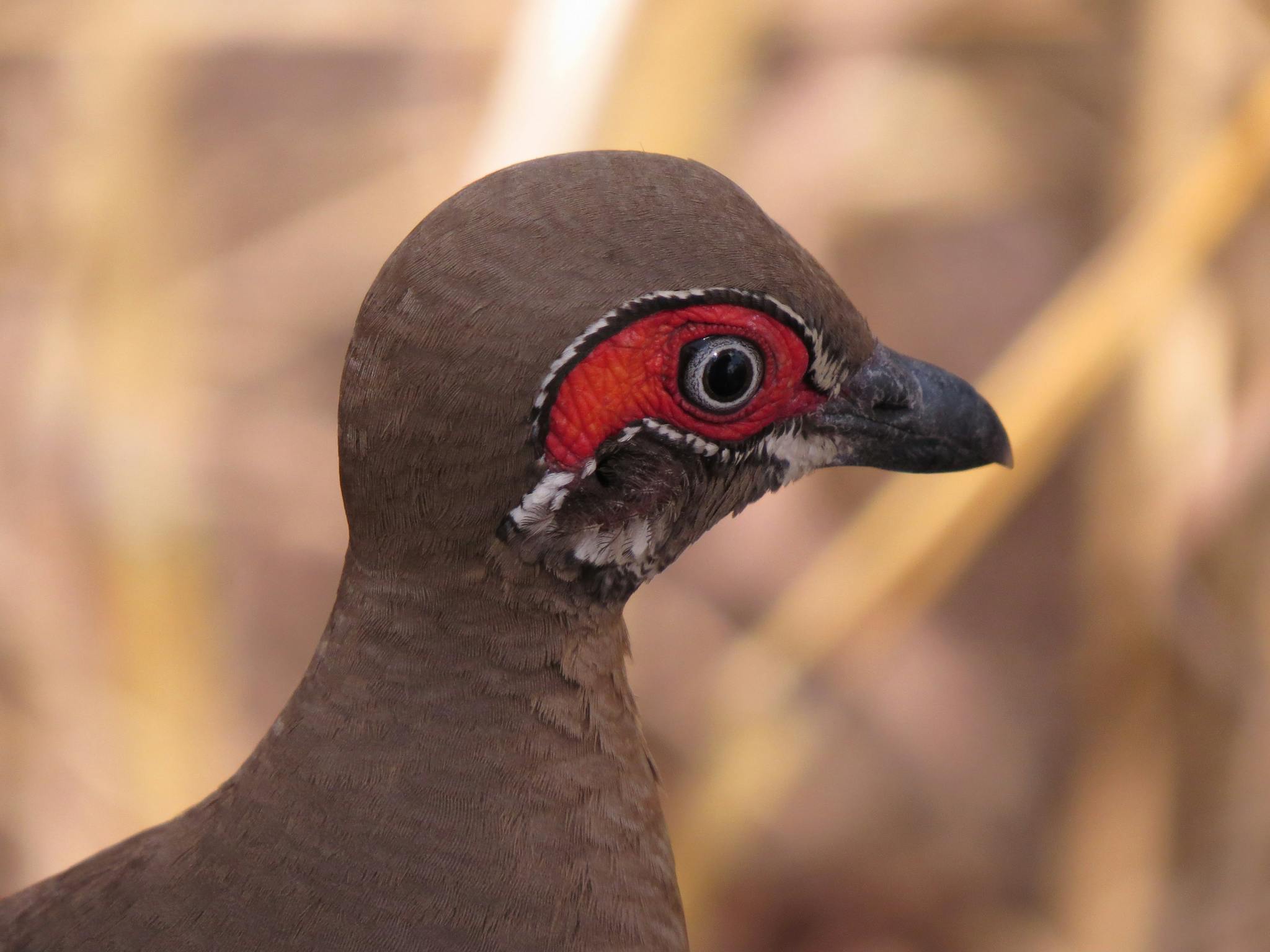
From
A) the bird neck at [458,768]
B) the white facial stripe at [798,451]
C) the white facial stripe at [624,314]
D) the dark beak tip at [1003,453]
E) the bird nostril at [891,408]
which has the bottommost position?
the bird neck at [458,768]

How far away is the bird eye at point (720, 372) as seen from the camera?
145 centimetres

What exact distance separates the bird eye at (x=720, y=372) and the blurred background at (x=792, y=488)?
5.75 ft

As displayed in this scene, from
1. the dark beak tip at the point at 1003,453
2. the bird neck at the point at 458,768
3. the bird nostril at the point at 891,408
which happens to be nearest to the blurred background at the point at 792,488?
the dark beak tip at the point at 1003,453

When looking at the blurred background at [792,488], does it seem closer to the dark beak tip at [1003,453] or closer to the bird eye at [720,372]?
the dark beak tip at [1003,453]

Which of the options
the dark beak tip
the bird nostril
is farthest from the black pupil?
the dark beak tip

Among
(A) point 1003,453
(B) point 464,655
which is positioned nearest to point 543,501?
(B) point 464,655

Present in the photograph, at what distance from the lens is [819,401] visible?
1.63m

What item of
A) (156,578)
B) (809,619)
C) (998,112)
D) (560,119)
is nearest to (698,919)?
(809,619)

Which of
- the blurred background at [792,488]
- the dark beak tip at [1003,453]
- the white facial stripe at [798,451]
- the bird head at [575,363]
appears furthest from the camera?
the blurred background at [792,488]

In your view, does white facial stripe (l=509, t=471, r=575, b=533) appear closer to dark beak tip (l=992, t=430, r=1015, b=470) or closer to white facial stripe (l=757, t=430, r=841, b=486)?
white facial stripe (l=757, t=430, r=841, b=486)

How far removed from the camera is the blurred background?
3.39 m

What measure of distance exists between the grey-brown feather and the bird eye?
75 mm

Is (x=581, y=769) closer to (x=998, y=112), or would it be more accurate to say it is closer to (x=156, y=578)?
(x=156, y=578)

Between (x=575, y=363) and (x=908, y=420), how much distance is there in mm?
538
